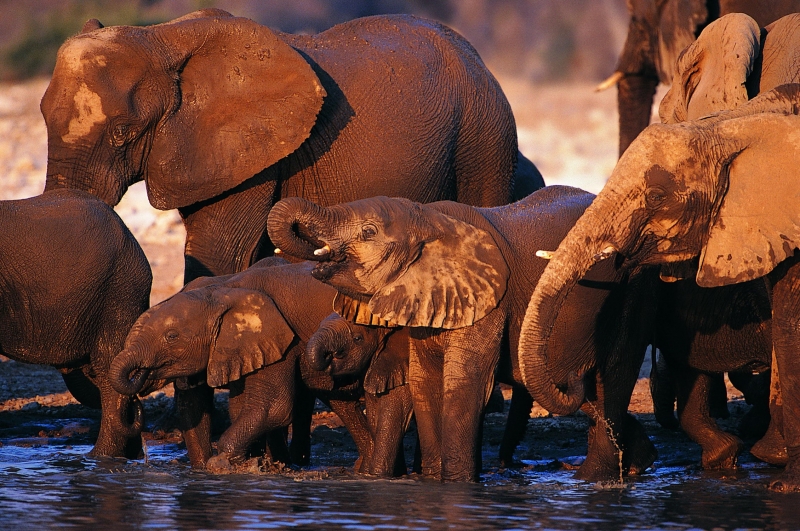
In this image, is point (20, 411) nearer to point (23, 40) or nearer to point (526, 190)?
point (526, 190)

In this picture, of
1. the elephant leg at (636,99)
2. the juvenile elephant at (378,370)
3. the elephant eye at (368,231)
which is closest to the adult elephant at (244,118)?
the juvenile elephant at (378,370)

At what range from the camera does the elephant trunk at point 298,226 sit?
20.5 feet

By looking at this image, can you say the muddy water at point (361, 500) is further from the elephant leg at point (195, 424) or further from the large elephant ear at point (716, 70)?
the large elephant ear at point (716, 70)

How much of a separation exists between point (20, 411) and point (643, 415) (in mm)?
3329

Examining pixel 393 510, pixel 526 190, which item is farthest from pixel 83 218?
pixel 526 190

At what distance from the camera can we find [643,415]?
8.76 meters

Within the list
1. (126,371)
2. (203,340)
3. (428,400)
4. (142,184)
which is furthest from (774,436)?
(142,184)

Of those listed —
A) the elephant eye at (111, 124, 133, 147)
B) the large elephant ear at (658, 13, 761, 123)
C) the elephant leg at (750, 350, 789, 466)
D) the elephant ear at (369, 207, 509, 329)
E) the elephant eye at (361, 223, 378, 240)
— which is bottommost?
the elephant leg at (750, 350, 789, 466)

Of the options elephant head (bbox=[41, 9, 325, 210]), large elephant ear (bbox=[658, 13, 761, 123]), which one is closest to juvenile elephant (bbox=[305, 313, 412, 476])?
elephant head (bbox=[41, 9, 325, 210])

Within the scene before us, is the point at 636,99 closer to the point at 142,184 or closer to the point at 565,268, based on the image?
the point at 142,184

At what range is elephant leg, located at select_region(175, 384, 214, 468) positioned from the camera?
23.6 feet

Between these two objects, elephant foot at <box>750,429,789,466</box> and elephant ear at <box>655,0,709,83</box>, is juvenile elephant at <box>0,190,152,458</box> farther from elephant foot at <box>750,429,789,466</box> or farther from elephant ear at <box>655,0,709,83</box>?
elephant ear at <box>655,0,709,83</box>

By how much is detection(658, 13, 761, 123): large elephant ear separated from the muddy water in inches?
66.3

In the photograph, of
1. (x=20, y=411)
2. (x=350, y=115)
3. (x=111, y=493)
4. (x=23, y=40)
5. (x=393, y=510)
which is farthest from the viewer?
(x=23, y=40)
